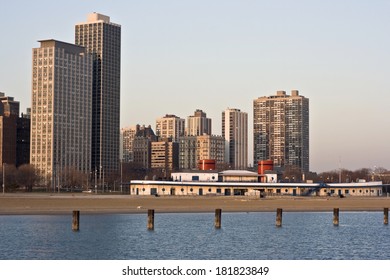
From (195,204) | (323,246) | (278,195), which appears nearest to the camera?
(323,246)

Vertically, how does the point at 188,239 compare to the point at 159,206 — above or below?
below

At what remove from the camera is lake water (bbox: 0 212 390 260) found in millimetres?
69625

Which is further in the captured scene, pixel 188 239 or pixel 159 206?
pixel 159 206

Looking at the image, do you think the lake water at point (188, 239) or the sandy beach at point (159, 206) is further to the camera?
the sandy beach at point (159, 206)

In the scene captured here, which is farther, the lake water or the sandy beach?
the sandy beach

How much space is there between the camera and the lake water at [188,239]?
69.6 m

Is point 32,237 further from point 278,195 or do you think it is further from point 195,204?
point 278,195

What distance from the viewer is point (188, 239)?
8269 cm

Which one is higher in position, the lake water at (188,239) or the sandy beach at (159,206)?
the sandy beach at (159,206)

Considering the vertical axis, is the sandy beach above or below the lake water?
above
